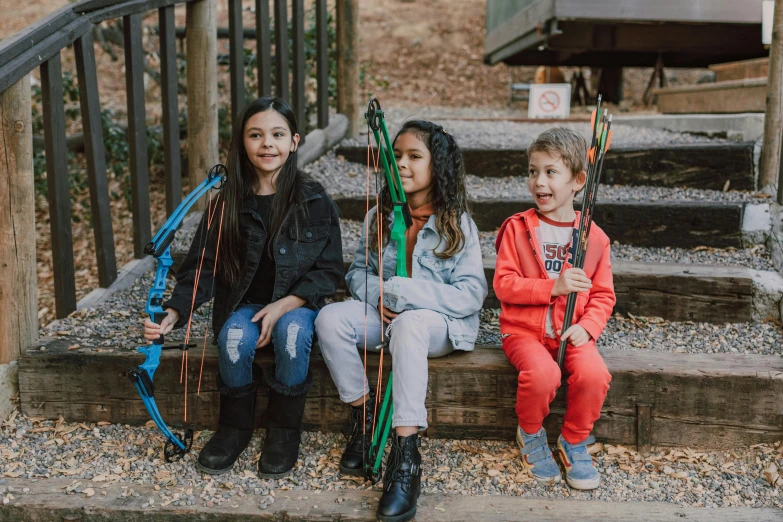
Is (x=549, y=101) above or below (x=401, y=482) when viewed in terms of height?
above

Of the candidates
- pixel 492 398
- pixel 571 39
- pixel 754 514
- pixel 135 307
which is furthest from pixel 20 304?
pixel 571 39

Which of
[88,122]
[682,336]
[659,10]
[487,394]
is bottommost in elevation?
[487,394]

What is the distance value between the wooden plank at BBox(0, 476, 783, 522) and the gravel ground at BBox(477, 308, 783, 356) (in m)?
0.60

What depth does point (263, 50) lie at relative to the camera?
3.73m

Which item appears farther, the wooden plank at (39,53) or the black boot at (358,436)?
the wooden plank at (39,53)

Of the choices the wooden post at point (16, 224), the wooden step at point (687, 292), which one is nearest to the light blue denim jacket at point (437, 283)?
the wooden step at point (687, 292)

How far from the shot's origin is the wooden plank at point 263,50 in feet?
12.1

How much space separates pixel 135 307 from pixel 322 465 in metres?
1.07

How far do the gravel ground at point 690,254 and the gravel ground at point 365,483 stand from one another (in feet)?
2.96

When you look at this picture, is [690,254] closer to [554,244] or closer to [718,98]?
[554,244]

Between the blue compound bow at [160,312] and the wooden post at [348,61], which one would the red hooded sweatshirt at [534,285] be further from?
the wooden post at [348,61]

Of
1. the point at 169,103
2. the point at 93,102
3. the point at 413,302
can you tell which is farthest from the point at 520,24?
the point at 413,302

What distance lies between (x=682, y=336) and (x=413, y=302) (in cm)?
99

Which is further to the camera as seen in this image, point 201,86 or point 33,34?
point 201,86
